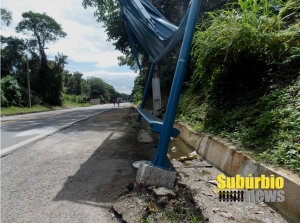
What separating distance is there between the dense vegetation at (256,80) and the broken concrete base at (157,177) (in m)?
0.97

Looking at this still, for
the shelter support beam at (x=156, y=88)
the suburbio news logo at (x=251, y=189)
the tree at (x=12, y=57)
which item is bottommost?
the suburbio news logo at (x=251, y=189)

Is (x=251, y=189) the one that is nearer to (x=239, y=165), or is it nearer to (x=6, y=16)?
(x=239, y=165)

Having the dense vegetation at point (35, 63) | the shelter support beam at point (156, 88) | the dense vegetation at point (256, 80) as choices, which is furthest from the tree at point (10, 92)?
the dense vegetation at point (256, 80)

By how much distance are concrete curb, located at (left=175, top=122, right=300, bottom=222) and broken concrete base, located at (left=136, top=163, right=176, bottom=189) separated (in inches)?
31.5

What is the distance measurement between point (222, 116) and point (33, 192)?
9.92 feet

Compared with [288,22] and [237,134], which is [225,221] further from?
[288,22]

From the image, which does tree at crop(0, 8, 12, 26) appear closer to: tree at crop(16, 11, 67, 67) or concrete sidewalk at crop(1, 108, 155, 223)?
tree at crop(16, 11, 67, 67)

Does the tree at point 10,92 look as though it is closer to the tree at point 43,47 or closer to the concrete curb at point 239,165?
the tree at point 43,47

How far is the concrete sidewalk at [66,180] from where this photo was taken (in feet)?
5.82

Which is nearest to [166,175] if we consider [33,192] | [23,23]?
[33,192]

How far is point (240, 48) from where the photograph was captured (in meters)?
3.04

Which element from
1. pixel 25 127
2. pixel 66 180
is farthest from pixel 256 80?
pixel 25 127

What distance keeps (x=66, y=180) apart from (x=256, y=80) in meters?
3.44

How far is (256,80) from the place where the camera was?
324 cm
